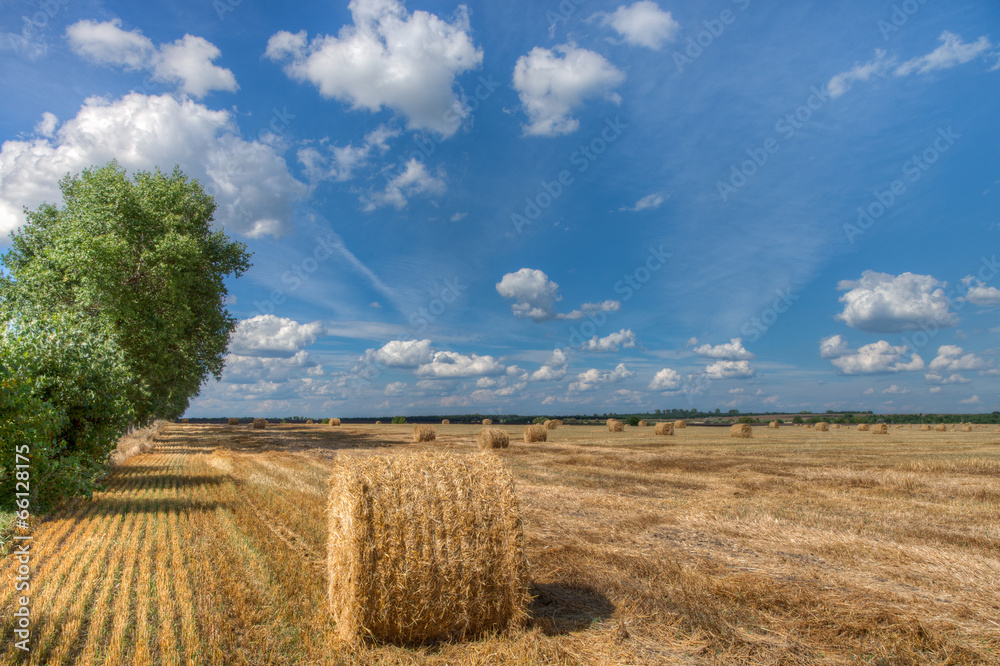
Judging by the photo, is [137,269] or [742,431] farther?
[742,431]

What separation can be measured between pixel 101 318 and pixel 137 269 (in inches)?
247

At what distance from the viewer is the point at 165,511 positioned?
35.9ft

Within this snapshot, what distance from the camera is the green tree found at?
21.1 meters

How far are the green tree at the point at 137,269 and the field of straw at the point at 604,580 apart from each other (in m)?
12.1

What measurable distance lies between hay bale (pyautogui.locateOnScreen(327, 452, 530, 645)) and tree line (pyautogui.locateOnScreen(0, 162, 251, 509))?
290 inches

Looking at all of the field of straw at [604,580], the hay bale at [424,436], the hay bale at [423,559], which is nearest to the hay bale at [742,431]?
the hay bale at [424,436]

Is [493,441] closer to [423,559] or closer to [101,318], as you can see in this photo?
[101,318]

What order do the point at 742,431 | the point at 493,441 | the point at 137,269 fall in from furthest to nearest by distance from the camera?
the point at 742,431 → the point at 493,441 → the point at 137,269

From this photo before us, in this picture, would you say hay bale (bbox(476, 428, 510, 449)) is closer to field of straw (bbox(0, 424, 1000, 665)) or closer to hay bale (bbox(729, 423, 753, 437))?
field of straw (bbox(0, 424, 1000, 665))

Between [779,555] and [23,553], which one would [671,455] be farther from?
[23,553]

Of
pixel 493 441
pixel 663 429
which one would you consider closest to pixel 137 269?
pixel 493 441

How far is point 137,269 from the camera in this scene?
23.3m

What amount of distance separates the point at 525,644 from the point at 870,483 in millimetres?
14433

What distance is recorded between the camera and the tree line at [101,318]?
9.69 meters
